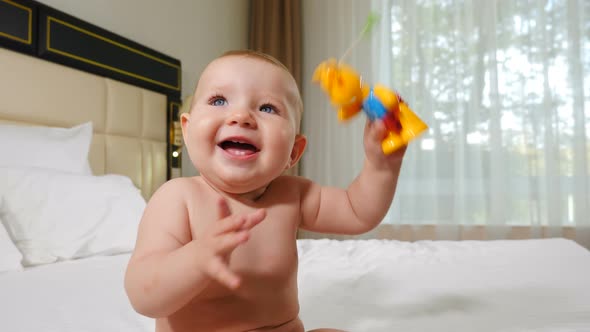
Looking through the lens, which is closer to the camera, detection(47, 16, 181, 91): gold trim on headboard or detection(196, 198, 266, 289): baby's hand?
detection(196, 198, 266, 289): baby's hand

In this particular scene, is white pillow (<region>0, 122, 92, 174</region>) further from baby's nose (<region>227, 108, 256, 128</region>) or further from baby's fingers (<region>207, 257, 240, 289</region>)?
baby's fingers (<region>207, 257, 240, 289</region>)

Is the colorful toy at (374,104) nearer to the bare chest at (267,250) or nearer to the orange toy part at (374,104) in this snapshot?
the orange toy part at (374,104)

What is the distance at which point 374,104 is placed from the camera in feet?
2.40

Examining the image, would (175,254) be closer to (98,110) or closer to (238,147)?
(238,147)

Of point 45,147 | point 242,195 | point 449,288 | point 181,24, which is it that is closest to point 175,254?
point 242,195

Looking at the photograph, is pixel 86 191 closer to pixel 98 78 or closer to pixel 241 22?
pixel 98 78

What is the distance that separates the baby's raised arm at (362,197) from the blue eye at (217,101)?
0.74 feet

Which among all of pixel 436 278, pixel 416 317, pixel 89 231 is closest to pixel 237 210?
pixel 416 317

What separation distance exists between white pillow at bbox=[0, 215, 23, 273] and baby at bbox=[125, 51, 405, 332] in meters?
0.84

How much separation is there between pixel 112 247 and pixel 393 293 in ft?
3.45

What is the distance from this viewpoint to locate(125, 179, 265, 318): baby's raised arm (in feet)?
1.72

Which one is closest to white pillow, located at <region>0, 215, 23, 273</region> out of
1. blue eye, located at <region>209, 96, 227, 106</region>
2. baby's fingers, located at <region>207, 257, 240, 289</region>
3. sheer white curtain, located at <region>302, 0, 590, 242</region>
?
blue eye, located at <region>209, 96, 227, 106</region>

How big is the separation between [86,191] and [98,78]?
0.87 metres

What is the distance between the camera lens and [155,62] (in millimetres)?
2717
